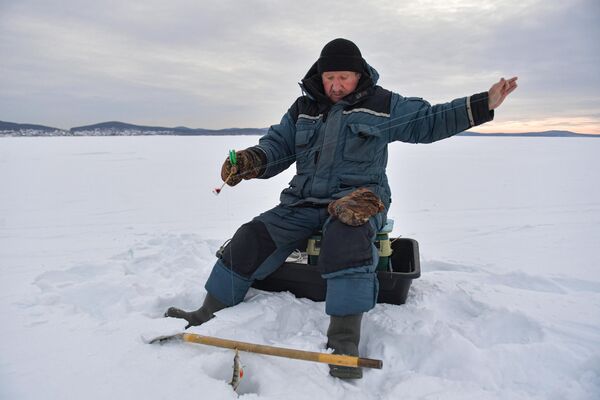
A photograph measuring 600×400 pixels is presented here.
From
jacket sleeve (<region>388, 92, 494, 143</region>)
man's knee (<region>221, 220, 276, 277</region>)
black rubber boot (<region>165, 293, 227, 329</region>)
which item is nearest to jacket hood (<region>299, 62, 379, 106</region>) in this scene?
jacket sleeve (<region>388, 92, 494, 143</region>)

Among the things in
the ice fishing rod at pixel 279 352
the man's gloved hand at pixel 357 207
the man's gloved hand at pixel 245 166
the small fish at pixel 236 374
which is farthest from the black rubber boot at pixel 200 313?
the man's gloved hand at pixel 357 207

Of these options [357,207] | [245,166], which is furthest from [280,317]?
[245,166]

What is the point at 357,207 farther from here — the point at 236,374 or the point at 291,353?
the point at 236,374

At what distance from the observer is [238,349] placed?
2.03 m

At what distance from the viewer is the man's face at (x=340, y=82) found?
2904 millimetres

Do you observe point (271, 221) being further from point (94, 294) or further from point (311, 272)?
point (94, 294)

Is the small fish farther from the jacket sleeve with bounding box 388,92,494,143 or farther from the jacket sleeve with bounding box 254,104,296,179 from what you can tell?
the jacket sleeve with bounding box 388,92,494,143

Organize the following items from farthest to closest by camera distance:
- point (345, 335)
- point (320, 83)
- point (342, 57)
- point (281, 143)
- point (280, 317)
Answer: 1. point (281, 143)
2. point (320, 83)
3. point (342, 57)
4. point (280, 317)
5. point (345, 335)

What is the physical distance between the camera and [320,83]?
3.09 m

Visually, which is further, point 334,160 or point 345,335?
point 334,160

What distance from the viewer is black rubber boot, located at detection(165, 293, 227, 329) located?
2.57 metres

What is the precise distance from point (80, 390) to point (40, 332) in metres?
0.69

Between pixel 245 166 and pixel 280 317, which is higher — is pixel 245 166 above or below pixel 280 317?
above

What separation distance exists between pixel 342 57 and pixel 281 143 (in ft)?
2.56
